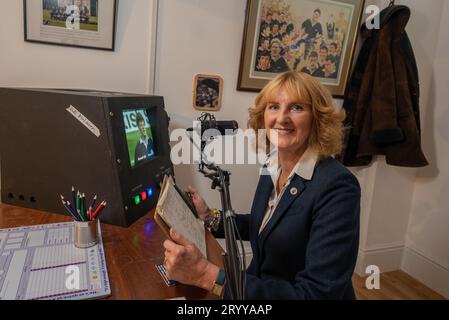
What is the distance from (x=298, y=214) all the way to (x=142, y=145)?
60 centimetres

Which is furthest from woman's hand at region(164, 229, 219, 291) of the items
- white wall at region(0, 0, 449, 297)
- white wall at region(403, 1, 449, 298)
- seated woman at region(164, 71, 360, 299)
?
white wall at region(403, 1, 449, 298)

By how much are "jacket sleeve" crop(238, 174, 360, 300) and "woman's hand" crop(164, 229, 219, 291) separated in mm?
103

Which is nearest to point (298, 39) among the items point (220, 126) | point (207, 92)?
point (207, 92)

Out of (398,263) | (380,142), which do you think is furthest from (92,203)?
(398,263)

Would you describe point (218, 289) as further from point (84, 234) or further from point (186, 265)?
point (84, 234)

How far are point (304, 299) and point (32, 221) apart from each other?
0.83 metres

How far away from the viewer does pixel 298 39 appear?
177 cm

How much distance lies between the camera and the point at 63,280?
27.9 inches

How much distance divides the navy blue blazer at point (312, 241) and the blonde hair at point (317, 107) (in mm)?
58

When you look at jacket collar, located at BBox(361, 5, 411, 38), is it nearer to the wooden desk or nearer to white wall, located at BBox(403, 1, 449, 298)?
white wall, located at BBox(403, 1, 449, 298)

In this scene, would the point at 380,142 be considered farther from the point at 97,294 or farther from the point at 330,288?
the point at 97,294

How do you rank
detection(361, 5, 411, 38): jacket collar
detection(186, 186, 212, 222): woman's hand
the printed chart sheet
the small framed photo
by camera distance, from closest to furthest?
the printed chart sheet → detection(186, 186, 212, 222): woman's hand → the small framed photo → detection(361, 5, 411, 38): jacket collar

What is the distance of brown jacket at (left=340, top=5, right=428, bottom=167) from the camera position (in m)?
1.86

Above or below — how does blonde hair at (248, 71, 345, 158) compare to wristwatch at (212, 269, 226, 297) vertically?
above
